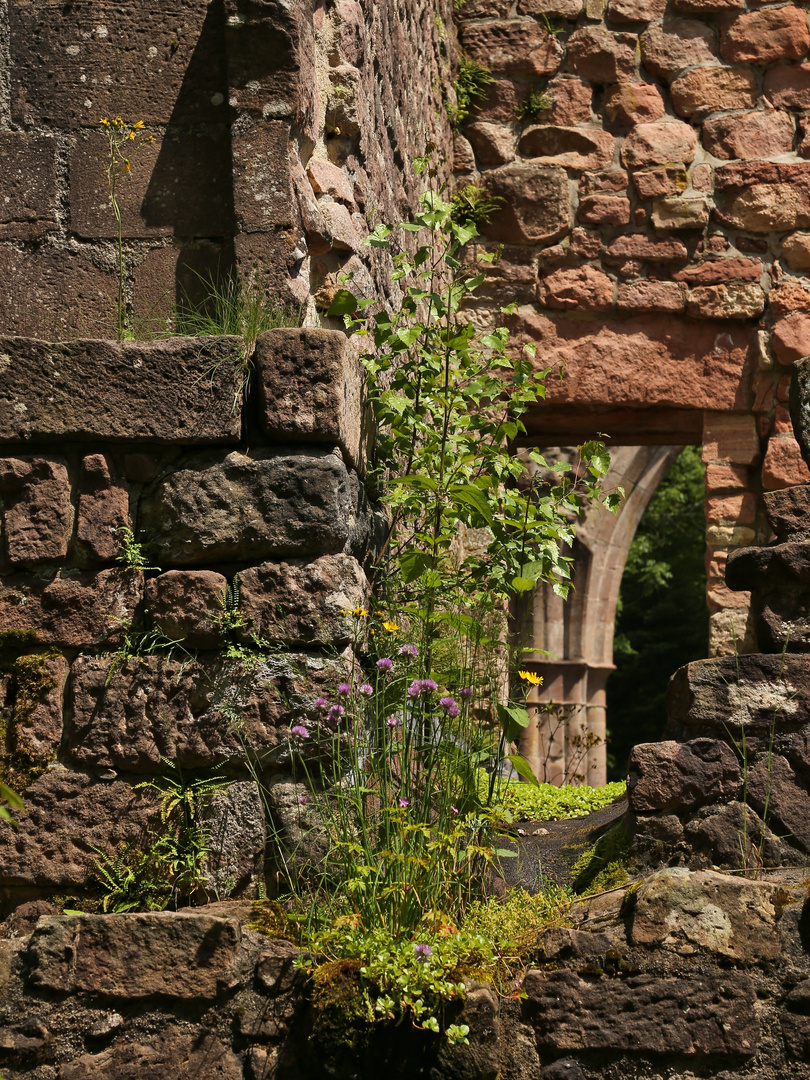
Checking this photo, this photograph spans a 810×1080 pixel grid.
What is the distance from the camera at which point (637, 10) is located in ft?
19.1

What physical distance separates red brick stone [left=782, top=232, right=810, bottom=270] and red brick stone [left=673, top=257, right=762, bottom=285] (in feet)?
0.49

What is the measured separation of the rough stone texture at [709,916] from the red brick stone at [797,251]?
4.18m

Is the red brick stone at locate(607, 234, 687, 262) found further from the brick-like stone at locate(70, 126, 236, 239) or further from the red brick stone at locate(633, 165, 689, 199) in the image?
the brick-like stone at locate(70, 126, 236, 239)

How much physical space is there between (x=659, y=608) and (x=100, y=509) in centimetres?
1543

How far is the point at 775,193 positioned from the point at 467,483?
142 inches

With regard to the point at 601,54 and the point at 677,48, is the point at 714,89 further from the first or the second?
the point at 601,54

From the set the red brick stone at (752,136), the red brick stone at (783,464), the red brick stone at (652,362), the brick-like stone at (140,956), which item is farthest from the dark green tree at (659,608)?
the brick-like stone at (140,956)

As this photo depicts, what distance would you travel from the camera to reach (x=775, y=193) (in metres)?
5.68

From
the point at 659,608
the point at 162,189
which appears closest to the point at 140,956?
the point at 162,189

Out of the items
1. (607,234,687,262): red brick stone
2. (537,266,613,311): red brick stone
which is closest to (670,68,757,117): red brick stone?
(607,234,687,262): red brick stone

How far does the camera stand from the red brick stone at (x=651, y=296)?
18.5ft

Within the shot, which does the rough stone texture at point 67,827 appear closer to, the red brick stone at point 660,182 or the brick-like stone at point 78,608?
the brick-like stone at point 78,608

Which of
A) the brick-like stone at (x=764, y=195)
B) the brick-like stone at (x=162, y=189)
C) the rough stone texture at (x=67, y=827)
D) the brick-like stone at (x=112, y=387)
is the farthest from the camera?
the brick-like stone at (x=764, y=195)

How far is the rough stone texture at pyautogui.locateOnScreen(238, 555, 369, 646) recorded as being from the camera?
252 centimetres
